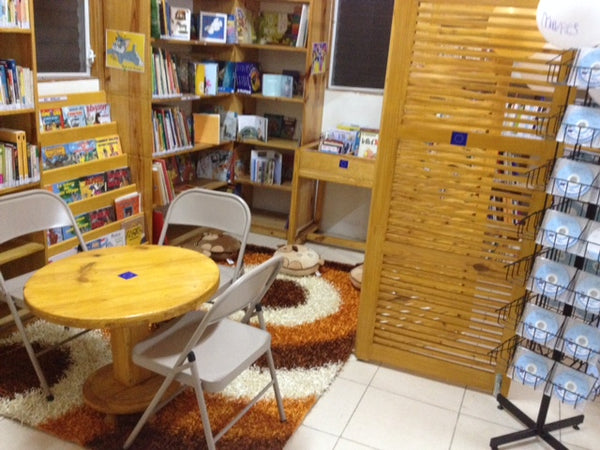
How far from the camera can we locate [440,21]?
96.3 inches

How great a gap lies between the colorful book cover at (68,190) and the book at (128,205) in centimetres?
28

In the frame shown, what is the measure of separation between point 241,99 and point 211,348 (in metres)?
3.06

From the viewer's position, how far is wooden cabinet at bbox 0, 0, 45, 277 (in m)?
2.73

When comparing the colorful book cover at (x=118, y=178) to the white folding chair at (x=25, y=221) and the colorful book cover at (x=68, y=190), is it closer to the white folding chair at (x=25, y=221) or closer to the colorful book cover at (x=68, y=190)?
the colorful book cover at (x=68, y=190)

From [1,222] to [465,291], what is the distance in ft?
7.48

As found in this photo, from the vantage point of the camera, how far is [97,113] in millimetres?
3566

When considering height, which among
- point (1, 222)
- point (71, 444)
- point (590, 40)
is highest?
point (590, 40)

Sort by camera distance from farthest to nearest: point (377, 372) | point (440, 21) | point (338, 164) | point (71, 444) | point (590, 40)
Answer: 1. point (338, 164)
2. point (377, 372)
3. point (440, 21)
4. point (71, 444)
5. point (590, 40)

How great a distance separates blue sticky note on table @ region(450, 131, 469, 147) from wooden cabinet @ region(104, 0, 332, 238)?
1890mm

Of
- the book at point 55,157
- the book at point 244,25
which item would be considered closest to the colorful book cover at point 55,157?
the book at point 55,157

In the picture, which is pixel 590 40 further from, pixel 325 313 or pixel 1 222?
pixel 1 222

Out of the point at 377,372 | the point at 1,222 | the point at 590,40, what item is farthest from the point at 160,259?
the point at 590,40

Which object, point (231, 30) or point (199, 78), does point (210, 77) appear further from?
point (231, 30)

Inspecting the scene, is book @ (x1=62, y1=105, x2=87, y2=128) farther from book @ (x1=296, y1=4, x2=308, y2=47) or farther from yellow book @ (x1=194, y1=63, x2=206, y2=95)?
book @ (x1=296, y1=4, x2=308, y2=47)
